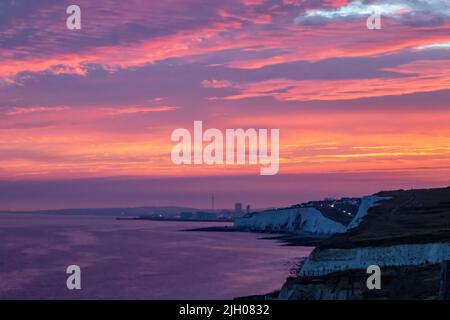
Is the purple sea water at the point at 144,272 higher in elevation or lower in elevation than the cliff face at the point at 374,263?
lower

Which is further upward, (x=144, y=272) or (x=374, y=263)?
(x=374, y=263)

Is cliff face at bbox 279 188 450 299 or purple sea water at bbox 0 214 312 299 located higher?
cliff face at bbox 279 188 450 299

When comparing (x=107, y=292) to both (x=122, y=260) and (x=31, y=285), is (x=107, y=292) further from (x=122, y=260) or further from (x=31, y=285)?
(x=122, y=260)

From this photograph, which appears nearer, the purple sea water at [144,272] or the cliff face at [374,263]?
the cliff face at [374,263]

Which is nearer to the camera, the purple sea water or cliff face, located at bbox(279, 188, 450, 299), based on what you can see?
cliff face, located at bbox(279, 188, 450, 299)

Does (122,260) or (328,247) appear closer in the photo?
(328,247)

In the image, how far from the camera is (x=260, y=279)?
7319 cm

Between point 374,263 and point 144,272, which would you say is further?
point 144,272
